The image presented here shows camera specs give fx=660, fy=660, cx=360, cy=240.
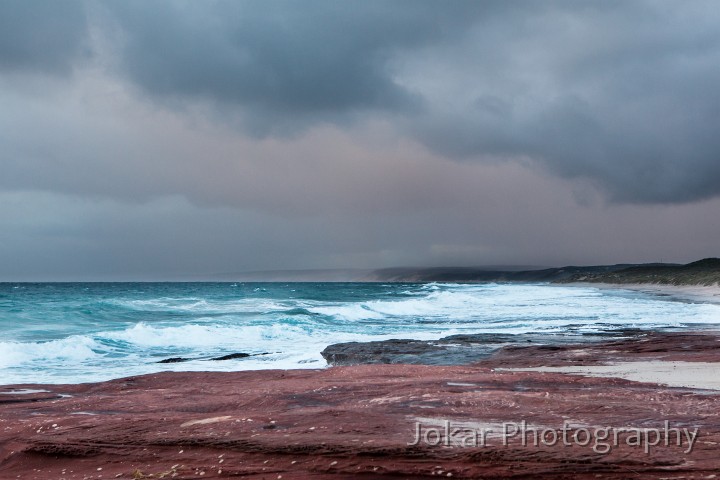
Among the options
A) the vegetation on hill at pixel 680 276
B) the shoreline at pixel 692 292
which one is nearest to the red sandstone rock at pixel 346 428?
the shoreline at pixel 692 292

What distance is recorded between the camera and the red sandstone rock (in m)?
5.68

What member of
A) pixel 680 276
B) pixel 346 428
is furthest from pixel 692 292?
pixel 346 428

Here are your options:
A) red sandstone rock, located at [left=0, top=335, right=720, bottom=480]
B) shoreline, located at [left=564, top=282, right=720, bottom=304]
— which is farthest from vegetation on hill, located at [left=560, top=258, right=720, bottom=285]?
red sandstone rock, located at [left=0, top=335, right=720, bottom=480]

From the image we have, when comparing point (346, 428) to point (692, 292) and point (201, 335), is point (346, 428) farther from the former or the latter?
point (692, 292)

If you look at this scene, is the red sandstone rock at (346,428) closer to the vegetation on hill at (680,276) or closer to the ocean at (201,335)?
the ocean at (201,335)

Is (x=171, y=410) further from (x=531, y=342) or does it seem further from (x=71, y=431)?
(x=531, y=342)

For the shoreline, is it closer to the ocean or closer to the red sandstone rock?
the ocean

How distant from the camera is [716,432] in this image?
20.9ft

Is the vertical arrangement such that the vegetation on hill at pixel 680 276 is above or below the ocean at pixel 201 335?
above

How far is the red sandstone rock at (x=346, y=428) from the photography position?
568 centimetres

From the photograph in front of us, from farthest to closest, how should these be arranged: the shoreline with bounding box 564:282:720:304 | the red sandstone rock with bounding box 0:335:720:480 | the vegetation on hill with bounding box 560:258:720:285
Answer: the vegetation on hill with bounding box 560:258:720:285, the shoreline with bounding box 564:282:720:304, the red sandstone rock with bounding box 0:335:720:480

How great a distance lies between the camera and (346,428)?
6750mm

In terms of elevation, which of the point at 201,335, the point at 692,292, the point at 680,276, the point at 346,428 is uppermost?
the point at 680,276

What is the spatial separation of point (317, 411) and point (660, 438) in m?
3.59
